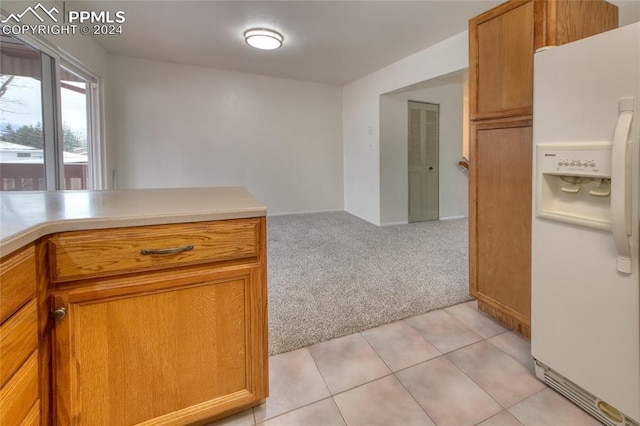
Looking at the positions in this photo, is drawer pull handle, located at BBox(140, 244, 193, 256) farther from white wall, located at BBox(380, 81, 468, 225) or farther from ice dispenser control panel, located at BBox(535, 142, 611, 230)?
white wall, located at BBox(380, 81, 468, 225)

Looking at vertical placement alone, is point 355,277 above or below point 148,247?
below

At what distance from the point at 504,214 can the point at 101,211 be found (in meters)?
2.13

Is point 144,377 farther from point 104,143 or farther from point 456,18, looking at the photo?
point 104,143

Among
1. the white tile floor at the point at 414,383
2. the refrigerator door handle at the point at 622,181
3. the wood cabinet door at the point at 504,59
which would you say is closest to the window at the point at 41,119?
the white tile floor at the point at 414,383

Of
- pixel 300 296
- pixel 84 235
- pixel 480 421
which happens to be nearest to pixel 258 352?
pixel 84 235

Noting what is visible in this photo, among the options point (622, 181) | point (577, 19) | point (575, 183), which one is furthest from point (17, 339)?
point (577, 19)

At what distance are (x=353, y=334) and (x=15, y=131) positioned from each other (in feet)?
9.81

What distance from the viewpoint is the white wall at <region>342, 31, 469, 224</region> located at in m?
3.69

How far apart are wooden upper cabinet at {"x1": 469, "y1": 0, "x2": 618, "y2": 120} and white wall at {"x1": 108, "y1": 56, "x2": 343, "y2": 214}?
400 centimetres

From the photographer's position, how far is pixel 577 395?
54.8 inches

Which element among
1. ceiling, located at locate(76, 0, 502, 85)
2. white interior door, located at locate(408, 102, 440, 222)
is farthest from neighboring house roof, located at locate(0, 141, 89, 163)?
white interior door, located at locate(408, 102, 440, 222)

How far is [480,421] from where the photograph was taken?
1.34 m

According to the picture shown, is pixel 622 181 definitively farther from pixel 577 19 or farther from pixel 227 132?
pixel 227 132

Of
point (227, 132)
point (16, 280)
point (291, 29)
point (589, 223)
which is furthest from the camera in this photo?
point (227, 132)
